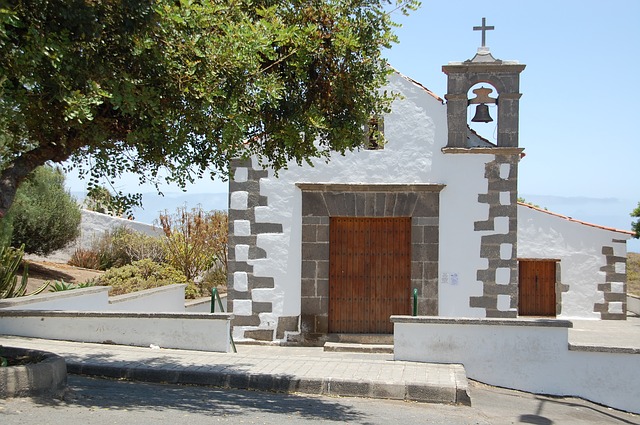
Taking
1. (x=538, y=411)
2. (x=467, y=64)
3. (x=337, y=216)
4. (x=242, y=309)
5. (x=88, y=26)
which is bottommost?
(x=538, y=411)

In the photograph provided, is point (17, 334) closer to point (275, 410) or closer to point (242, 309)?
point (242, 309)

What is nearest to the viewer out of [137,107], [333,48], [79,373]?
[137,107]

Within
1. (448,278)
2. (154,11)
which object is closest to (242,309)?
(448,278)

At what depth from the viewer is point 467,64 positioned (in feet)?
45.4

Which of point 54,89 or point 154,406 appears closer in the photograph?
point 54,89

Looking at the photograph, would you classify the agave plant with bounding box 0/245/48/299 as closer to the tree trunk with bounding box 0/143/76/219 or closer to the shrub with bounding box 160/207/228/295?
the shrub with bounding box 160/207/228/295

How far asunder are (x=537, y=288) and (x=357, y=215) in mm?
9970

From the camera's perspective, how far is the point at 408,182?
13758 millimetres

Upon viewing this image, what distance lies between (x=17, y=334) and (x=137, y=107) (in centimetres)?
567

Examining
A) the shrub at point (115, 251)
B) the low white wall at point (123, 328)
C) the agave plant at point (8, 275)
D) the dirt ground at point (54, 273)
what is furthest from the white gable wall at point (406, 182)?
the shrub at point (115, 251)

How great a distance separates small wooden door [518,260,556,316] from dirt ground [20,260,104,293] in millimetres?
12105

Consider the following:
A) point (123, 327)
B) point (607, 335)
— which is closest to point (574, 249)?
point (607, 335)

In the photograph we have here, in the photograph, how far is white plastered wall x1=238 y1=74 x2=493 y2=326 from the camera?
44.7ft

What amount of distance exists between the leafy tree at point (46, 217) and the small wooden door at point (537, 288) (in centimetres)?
1393
